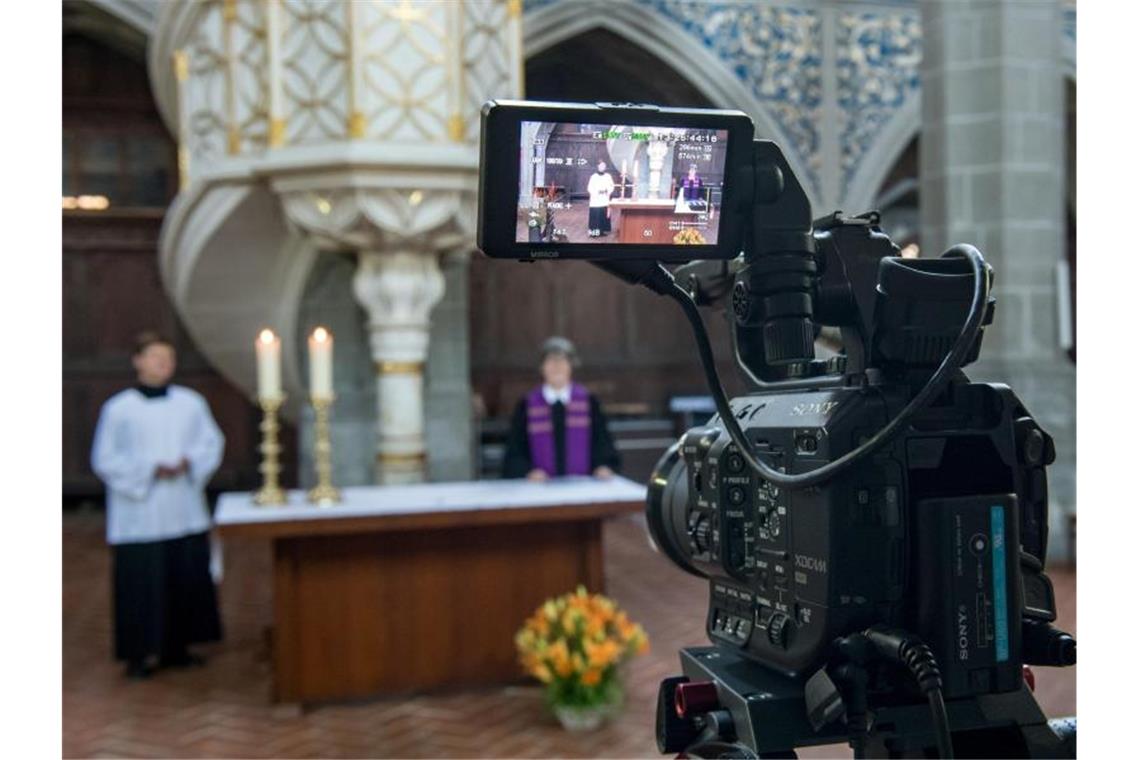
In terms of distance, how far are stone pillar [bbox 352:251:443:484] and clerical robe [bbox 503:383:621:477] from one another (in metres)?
0.84

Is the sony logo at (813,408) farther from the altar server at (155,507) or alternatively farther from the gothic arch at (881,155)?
the gothic arch at (881,155)

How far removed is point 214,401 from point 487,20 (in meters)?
4.88

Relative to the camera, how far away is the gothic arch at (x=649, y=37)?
23.7ft

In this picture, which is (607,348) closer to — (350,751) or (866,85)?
(866,85)

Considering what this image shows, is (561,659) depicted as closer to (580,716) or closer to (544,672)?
(544,672)

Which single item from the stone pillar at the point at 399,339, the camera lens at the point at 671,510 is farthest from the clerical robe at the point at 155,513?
the camera lens at the point at 671,510

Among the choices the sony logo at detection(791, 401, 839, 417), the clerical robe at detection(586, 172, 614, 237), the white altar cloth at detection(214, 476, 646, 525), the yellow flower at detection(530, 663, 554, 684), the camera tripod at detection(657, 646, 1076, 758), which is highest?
the clerical robe at detection(586, 172, 614, 237)

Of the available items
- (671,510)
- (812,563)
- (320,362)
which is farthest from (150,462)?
(812,563)

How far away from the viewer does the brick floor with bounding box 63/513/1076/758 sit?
347 centimetres

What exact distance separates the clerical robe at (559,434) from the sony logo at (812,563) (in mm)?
3721

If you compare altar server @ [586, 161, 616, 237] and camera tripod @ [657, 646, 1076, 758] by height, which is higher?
altar server @ [586, 161, 616, 237]

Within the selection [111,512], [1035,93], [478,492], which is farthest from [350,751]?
[1035,93]

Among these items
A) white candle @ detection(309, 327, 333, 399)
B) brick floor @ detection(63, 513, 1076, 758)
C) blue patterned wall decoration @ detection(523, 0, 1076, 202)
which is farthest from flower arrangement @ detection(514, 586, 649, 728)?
blue patterned wall decoration @ detection(523, 0, 1076, 202)

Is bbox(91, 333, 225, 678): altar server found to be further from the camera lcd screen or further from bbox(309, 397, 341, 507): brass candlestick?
the camera lcd screen
